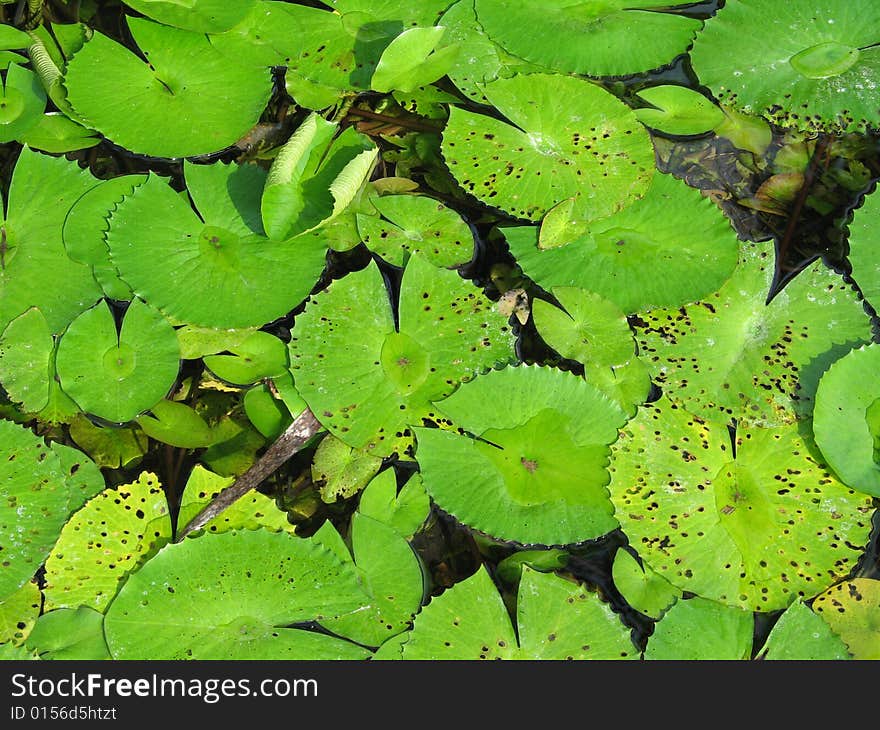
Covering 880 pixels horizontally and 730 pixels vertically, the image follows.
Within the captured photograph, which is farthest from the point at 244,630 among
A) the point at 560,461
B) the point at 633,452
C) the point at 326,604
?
the point at 633,452

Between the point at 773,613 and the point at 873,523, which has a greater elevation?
the point at 873,523

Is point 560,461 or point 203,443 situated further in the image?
point 203,443

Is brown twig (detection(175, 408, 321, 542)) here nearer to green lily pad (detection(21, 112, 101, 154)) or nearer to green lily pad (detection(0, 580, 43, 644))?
green lily pad (detection(0, 580, 43, 644))

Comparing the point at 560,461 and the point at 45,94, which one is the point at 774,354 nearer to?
the point at 560,461

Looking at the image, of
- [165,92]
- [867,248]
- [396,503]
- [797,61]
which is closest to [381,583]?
[396,503]

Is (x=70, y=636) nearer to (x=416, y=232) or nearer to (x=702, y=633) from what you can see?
(x=416, y=232)
